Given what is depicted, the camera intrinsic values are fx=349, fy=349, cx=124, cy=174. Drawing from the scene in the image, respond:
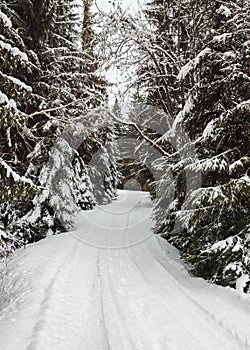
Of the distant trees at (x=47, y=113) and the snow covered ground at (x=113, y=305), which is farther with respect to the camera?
the distant trees at (x=47, y=113)

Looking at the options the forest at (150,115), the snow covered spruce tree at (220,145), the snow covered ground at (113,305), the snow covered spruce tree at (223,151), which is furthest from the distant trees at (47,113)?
the snow covered spruce tree at (223,151)

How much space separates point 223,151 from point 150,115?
18.6 feet

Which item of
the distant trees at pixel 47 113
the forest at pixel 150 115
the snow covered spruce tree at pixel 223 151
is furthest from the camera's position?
the distant trees at pixel 47 113

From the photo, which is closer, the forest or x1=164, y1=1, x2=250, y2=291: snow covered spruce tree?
x1=164, y1=1, x2=250, y2=291: snow covered spruce tree

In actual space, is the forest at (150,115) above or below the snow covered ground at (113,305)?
above

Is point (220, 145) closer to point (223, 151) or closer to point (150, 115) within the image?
point (223, 151)

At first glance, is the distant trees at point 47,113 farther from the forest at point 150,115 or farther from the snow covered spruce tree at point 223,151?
the snow covered spruce tree at point 223,151

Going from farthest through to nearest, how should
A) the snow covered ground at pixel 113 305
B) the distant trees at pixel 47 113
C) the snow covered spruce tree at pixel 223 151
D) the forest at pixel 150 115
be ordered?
the distant trees at pixel 47 113
the forest at pixel 150 115
the snow covered spruce tree at pixel 223 151
the snow covered ground at pixel 113 305

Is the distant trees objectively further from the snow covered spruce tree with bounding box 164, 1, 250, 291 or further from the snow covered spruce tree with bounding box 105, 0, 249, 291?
the snow covered spruce tree with bounding box 164, 1, 250, 291

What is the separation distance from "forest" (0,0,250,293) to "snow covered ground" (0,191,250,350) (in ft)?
1.78

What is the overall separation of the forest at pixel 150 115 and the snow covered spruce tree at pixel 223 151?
0.02 meters

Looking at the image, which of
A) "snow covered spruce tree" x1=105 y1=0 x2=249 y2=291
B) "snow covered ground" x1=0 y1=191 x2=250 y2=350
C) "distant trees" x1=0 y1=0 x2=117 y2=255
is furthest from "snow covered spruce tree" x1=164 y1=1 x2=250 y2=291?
"distant trees" x1=0 y1=0 x2=117 y2=255

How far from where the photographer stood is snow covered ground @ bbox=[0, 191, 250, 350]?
13.6 ft

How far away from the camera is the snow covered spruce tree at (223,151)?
591 cm
